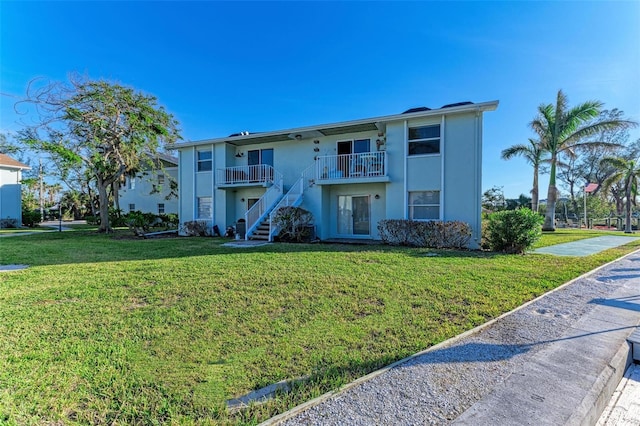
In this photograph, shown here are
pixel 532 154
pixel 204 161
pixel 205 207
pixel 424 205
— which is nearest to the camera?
pixel 424 205

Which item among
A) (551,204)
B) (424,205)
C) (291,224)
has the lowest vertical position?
(291,224)

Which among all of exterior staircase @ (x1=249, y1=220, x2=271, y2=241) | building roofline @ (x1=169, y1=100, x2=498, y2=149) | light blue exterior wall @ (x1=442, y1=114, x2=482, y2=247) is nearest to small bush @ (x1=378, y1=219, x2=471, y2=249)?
light blue exterior wall @ (x1=442, y1=114, x2=482, y2=247)

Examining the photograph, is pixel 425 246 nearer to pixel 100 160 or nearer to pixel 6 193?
pixel 100 160

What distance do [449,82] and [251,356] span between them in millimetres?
15453

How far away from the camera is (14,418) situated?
2160mm

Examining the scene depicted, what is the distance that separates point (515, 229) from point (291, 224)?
803 centimetres

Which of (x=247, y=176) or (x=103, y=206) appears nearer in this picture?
(x=247, y=176)

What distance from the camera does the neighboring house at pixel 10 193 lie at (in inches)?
861

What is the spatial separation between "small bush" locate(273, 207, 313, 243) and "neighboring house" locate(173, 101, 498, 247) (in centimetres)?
39

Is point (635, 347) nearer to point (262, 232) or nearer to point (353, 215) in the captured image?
point (353, 215)

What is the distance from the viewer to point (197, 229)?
53.0ft

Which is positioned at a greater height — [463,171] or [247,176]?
[247,176]

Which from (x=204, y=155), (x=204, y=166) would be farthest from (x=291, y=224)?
(x=204, y=155)

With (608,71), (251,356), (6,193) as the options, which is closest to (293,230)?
(251,356)
